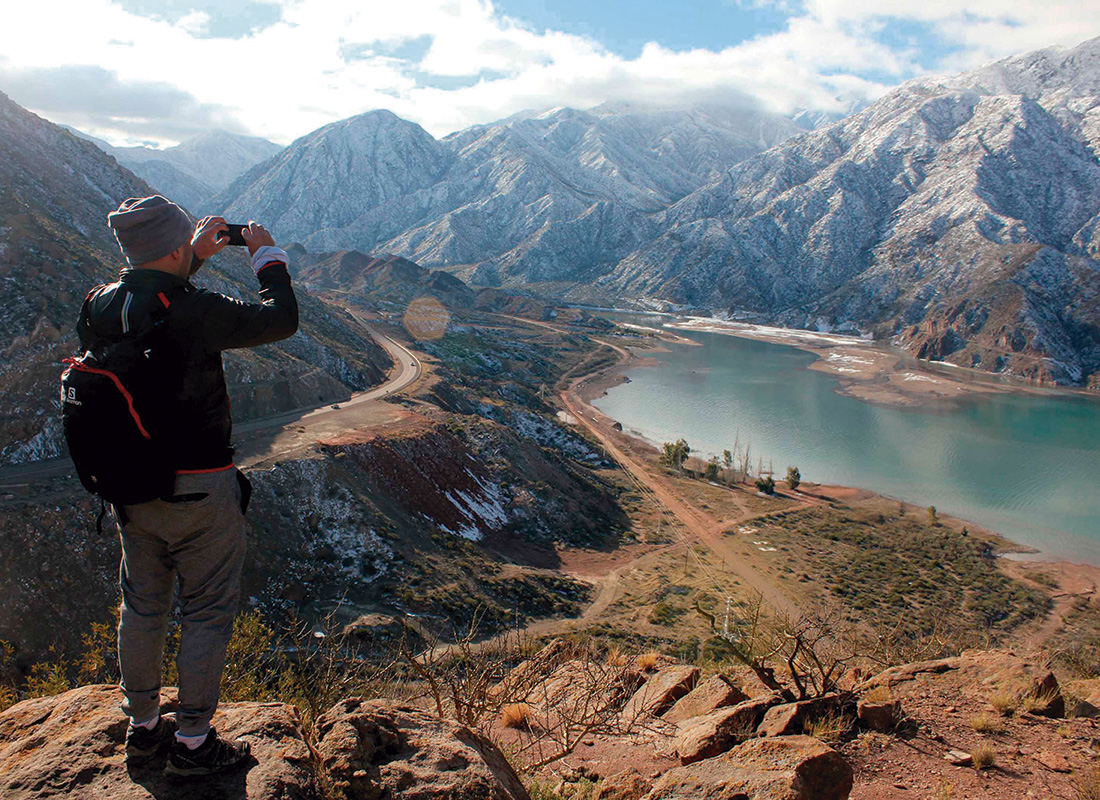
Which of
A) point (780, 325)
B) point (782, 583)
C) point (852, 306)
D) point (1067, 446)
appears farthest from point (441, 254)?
point (782, 583)

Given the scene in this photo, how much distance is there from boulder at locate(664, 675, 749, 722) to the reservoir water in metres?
42.4

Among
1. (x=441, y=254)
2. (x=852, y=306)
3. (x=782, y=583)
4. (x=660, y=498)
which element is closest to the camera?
(x=782, y=583)

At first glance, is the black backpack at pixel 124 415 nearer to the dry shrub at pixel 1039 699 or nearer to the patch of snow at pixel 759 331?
the dry shrub at pixel 1039 699

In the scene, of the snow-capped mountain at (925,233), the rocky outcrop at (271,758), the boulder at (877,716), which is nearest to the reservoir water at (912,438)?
the snow-capped mountain at (925,233)

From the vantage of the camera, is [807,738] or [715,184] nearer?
[807,738]

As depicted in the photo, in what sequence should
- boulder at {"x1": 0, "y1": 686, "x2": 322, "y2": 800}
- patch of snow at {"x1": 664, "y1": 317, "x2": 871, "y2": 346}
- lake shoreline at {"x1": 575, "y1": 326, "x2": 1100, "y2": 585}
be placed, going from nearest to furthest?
Answer: boulder at {"x1": 0, "y1": 686, "x2": 322, "y2": 800} < lake shoreline at {"x1": 575, "y1": 326, "x2": 1100, "y2": 585} < patch of snow at {"x1": 664, "y1": 317, "x2": 871, "y2": 346}

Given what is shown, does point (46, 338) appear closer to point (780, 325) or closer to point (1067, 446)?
point (1067, 446)

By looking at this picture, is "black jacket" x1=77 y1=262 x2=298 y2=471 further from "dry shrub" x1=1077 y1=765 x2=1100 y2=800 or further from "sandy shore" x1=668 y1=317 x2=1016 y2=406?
"sandy shore" x1=668 y1=317 x2=1016 y2=406

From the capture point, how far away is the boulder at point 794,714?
5016 millimetres

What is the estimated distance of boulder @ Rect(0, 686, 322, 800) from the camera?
9.14 ft

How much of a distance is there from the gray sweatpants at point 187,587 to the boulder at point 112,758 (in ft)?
0.81

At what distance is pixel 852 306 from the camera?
135 metres

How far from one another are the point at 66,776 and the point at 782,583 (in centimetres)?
3177

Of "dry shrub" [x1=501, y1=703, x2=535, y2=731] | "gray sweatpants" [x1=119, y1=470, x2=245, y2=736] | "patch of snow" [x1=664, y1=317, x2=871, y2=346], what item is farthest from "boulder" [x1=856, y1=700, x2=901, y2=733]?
"patch of snow" [x1=664, y1=317, x2=871, y2=346]
